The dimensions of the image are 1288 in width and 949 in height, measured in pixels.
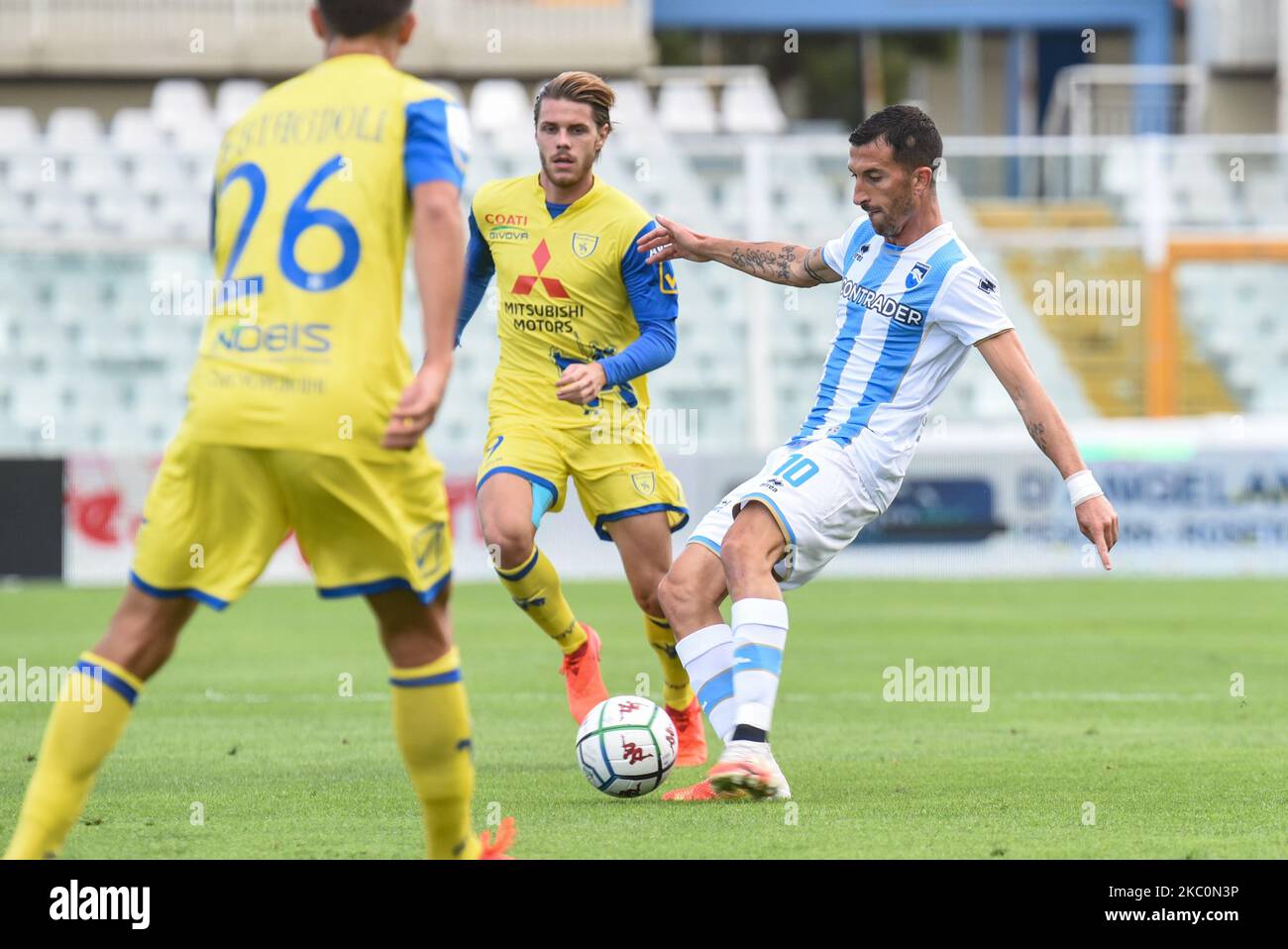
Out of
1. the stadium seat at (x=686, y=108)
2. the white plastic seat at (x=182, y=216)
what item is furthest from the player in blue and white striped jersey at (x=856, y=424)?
the stadium seat at (x=686, y=108)

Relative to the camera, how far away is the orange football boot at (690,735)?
743 cm

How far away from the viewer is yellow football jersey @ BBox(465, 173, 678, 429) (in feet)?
23.8

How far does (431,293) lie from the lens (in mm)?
4250

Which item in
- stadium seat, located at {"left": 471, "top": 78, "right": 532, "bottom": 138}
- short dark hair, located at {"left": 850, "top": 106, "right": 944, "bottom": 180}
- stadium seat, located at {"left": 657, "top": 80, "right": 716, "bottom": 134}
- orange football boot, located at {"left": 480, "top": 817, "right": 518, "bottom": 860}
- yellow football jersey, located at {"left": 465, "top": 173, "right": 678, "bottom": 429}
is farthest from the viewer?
stadium seat, located at {"left": 657, "top": 80, "right": 716, "bottom": 134}

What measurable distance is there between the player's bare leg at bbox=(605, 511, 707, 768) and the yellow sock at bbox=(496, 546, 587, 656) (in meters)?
0.28

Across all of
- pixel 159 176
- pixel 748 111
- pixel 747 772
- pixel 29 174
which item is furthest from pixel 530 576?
pixel 748 111

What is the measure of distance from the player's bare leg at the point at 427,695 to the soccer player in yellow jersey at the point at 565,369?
2.64 m

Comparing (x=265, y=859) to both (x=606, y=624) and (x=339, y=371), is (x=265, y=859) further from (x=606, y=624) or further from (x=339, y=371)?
(x=606, y=624)

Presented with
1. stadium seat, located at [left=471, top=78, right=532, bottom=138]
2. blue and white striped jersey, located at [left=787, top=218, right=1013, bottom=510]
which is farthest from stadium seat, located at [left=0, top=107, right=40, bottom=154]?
blue and white striped jersey, located at [left=787, top=218, right=1013, bottom=510]

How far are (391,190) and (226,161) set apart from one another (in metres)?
0.42

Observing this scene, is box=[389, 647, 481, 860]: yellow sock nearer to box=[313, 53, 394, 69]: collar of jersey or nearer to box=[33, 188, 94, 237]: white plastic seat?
box=[313, 53, 394, 69]: collar of jersey

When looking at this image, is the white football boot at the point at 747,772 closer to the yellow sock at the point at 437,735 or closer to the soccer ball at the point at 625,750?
the soccer ball at the point at 625,750

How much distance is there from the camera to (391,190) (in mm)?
4332
